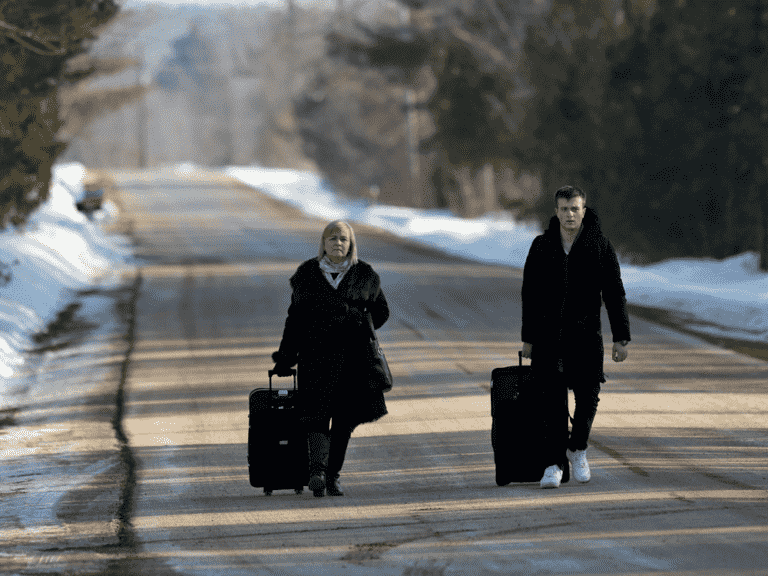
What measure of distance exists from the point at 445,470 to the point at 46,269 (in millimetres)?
13907

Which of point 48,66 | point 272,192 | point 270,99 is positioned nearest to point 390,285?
point 48,66

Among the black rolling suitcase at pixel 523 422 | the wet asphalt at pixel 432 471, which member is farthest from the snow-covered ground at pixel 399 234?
the black rolling suitcase at pixel 523 422

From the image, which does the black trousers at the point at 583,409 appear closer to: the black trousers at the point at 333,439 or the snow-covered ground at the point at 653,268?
the black trousers at the point at 333,439

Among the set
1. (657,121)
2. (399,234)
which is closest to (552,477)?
(657,121)

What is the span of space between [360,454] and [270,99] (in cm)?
9831

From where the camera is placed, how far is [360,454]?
8781 mm

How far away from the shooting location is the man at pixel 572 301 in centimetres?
739

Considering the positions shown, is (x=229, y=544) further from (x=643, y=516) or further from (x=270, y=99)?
(x=270, y=99)

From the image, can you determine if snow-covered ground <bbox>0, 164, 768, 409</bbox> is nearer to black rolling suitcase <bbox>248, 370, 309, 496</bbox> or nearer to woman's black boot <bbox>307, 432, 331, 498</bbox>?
black rolling suitcase <bbox>248, 370, 309, 496</bbox>

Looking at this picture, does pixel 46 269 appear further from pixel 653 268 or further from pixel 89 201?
pixel 89 201

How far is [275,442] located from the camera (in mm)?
7543

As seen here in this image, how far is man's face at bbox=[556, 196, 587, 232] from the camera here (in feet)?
24.1

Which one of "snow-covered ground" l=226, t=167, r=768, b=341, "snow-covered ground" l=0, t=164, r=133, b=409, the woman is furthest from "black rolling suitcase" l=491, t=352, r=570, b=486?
"snow-covered ground" l=226, t=167, r=768, b=341

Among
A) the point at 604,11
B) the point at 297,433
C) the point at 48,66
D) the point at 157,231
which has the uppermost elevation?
the point at 604,11
